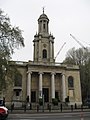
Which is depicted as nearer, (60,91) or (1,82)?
(1,82)

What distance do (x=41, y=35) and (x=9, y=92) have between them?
1879 centimetres

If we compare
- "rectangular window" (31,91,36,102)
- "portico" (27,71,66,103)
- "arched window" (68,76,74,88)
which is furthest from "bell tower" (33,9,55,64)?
"rectangular window" (31,91,36,102)

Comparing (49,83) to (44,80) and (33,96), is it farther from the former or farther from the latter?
(33,96)

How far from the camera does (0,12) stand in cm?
2897

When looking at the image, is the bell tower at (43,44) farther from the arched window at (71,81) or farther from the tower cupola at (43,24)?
the arched window at (71,81)

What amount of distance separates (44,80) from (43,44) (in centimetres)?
1123

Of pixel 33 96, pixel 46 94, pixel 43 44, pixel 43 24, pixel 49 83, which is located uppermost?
pixel 43 24

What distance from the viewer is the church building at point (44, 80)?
5338cm

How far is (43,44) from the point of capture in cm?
6203

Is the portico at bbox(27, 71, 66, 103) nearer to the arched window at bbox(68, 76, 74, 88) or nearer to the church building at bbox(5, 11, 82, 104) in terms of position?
the church building at bbox(5, 11, 82, 104)

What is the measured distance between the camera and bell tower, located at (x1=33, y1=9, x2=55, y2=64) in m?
60.5

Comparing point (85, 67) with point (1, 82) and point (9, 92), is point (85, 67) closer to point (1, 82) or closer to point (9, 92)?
point (9, 92)

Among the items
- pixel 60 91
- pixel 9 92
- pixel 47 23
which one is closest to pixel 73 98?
pixel 60 91

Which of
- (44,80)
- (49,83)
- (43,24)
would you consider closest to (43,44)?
(43,24)
